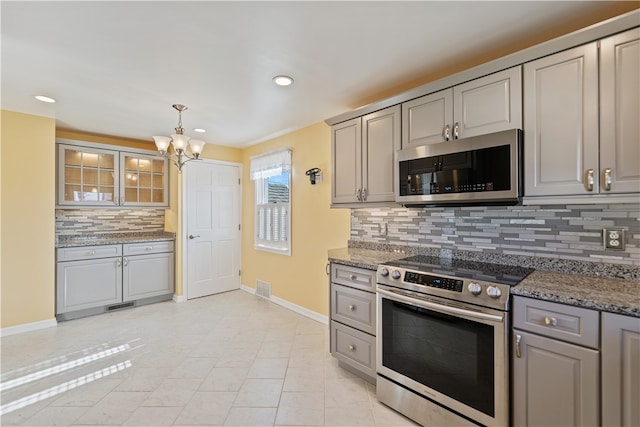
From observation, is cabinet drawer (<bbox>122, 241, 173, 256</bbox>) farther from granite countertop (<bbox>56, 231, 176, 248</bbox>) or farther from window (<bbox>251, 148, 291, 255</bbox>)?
window (<bbox>251, 148, 291, 255</bbox>)

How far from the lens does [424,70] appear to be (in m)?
2.25

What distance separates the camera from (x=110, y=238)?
4.13 m

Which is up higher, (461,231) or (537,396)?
(461,231)

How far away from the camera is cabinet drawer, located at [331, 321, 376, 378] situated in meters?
2.23

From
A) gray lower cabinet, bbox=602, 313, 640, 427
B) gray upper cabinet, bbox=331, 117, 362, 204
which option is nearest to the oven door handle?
gray lower cabinet, bbox=602, 313, 640, 427

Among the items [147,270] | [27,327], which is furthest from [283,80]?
[27,327]

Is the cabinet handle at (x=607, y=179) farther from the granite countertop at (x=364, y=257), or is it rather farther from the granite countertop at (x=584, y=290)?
the granite countertop at (x=364, y=257)

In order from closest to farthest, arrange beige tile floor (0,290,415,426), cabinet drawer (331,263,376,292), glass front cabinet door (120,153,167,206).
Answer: beige tile floor (0,290,415,426) < cabinet drawer (331,263,376,292) < glass front cabinet door (120,153,167,206)

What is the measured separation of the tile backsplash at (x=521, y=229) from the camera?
5.58 feet

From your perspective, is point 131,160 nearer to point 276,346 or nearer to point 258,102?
point 258,102

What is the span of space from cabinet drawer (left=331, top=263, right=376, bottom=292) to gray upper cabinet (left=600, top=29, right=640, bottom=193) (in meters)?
1.43

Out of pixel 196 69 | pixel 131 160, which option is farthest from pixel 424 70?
pixel 131 160

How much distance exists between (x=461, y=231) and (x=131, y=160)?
174 inches

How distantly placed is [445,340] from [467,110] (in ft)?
4.87
